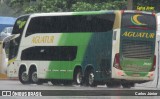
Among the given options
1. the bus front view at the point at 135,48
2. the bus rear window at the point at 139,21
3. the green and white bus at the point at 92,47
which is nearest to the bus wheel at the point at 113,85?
the green and white bus at the point at 92,47

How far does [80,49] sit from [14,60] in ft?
16.0

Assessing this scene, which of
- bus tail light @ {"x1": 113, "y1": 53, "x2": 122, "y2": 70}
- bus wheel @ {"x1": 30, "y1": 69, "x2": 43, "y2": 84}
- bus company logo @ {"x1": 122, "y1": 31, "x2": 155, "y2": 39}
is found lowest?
bus wheel @ {"x1": 30, "y1": 69, "x2": 43, "y2": 84}

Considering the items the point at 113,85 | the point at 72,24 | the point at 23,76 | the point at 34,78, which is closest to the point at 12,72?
the point at 23,76

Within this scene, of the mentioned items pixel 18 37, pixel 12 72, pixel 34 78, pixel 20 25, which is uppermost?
pixel 20 25

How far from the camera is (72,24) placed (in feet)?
93.9

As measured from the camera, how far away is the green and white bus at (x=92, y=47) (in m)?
26.9

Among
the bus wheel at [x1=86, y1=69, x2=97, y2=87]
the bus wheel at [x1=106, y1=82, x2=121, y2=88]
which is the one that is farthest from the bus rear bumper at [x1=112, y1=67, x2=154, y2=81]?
the bus wheel at [x1=106, y1=82, x2=121, y2=88]

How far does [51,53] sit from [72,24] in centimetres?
208

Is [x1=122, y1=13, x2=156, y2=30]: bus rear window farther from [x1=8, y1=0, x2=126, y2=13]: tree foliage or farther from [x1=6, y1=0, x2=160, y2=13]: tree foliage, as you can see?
[x1=8, y1=0, x2=126, y2=13]: tree foliage

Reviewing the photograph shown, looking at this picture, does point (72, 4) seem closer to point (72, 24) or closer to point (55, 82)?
point (55, 82)

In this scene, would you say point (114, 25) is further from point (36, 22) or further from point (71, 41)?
point (36, 22)

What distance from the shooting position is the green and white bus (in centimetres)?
2691

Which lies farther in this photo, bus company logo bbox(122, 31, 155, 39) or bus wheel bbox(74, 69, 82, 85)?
bus wheel bbox(74, 69, 82, 85)

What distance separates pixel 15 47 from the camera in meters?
31.7
